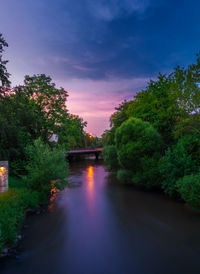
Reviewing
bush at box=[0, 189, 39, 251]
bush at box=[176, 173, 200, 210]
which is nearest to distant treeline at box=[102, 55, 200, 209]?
bush at box=[176, 173, 200, 210]

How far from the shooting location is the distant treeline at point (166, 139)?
15.6 m

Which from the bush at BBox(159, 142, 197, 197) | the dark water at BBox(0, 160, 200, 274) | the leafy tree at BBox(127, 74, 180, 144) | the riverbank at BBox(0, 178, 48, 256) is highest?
the leafy tree at BBox(127, 74, 180, 144)

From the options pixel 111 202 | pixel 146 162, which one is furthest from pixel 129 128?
pixel 111 202

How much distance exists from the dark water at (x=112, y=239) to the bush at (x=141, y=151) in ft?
9.34

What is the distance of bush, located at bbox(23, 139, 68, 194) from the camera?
1477 cm

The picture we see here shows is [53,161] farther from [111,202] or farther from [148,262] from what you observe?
[148,262]

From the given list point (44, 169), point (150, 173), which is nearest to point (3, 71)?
point (44, 169)

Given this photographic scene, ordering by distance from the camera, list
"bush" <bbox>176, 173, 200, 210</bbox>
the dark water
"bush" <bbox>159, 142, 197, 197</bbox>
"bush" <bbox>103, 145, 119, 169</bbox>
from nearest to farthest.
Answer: the dark water
"bush" <bbox>176, 173, 200, 210</bbox>
"bush" <bbox>159, 142, 197, 197</bbox>
"bush" <bbox>103, 145, 119, 169</bbox>

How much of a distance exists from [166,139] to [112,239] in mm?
14400

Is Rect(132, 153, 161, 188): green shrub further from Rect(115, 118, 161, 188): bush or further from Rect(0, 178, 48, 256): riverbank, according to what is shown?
Rect(0, 178, 48, 256): riverbank

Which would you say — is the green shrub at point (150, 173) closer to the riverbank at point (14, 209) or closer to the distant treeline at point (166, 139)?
the distant treeline at point (166, 139)

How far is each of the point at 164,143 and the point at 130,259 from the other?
48.3ft

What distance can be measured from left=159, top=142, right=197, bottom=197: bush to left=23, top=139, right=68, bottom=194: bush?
30.7 feet

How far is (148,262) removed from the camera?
8414 millimetres
